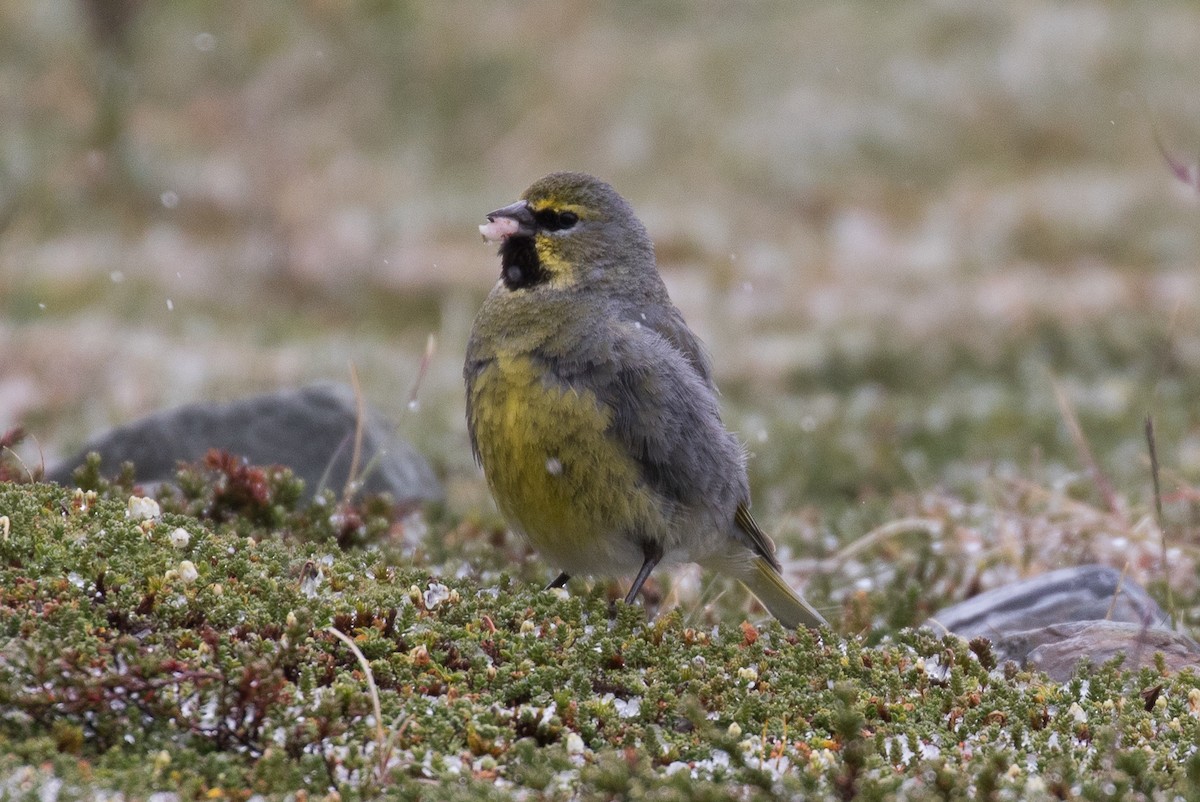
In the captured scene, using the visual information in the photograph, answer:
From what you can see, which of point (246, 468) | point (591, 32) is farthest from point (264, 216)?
point (246, 468)

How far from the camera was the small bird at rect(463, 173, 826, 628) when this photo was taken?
5.27 meters

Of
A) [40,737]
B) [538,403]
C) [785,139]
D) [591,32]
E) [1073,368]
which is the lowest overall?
[40,737]

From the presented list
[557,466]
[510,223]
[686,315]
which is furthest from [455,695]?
[686,315]

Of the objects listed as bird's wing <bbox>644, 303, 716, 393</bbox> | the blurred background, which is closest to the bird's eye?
bird's wing <bbox>644, 303, 716, 393</bbox>

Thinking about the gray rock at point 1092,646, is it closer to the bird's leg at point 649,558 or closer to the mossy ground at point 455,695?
the mossy ground at point 455,695

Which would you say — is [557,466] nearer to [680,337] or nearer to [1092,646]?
[680,337]

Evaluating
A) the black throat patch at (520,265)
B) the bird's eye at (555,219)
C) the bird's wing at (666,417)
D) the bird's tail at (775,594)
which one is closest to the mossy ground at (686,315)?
the bird's tail at (775,594)

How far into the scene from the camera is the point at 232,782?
3.31m

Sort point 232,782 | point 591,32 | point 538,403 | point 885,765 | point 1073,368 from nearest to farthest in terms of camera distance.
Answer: point 232,782, point 885,765, point 538,403, point 1073,368, point 591,32

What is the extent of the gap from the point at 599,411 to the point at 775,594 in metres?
1.22

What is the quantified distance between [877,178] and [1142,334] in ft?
19.9

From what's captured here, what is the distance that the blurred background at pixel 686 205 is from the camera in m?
11.0

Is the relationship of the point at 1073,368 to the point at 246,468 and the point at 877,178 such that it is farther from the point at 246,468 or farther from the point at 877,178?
the point at 246,468

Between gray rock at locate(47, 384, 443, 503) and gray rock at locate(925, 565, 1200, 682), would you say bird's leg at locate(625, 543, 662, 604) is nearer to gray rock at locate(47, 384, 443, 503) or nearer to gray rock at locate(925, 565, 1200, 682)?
gray rock at locate(925, 565, 1200, 682)
